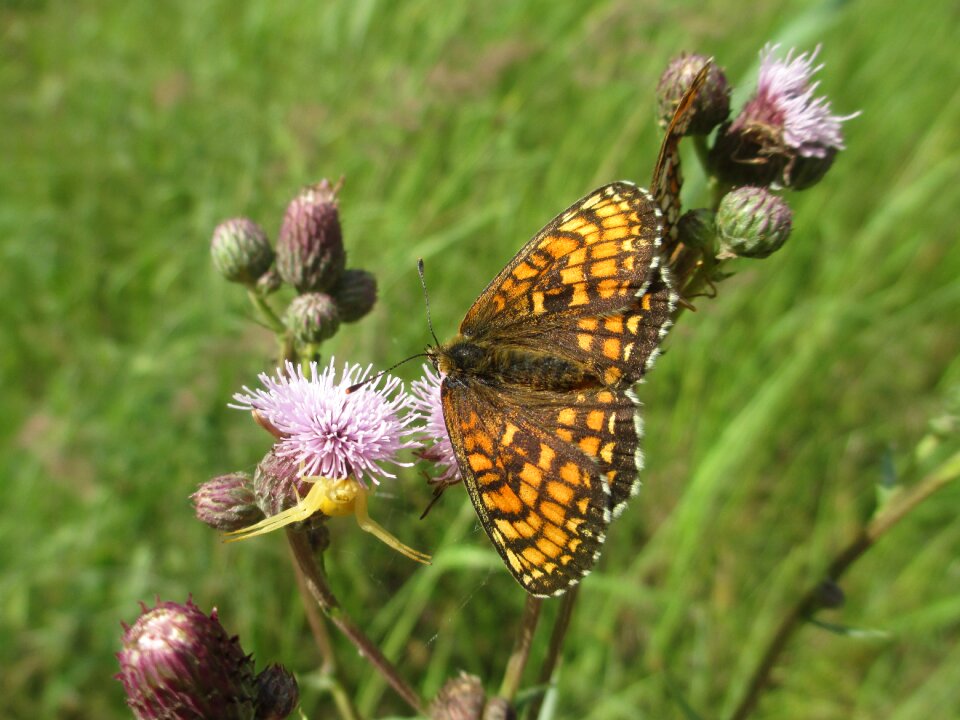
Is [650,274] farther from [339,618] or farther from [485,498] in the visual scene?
[339,618]

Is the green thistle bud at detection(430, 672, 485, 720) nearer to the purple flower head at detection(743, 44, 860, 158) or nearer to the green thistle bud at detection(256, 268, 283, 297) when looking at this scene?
the green thistle bud at detection(256, 268, 283, 297)

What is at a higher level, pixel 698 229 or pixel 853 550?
pixel 698 229

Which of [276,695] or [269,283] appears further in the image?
[269,283]

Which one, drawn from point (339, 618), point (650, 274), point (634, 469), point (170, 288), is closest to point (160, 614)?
point (339, 618)

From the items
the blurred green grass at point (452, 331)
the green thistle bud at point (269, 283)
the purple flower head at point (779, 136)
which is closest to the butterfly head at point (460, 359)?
the green thistle bud at point (269, 283)

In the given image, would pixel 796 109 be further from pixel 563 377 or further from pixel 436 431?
pixel 436 431

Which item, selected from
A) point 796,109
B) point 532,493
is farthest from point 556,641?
point 796,109
